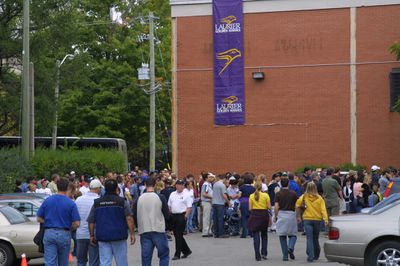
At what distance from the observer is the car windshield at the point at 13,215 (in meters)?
17.7

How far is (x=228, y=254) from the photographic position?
20.3m

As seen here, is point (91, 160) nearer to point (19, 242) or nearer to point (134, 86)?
point (134, 86)

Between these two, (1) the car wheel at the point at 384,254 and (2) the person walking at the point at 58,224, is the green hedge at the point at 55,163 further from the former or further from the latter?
(1) the car wheel at the point at 384,254

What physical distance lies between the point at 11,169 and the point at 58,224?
1545cm

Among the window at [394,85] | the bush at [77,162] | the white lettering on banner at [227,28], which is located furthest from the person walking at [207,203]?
the white lettering on banner at [227,28]

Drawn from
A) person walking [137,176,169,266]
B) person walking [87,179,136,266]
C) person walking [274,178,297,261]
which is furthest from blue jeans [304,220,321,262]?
person walking [87,179,136,266]

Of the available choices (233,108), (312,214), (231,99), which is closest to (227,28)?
(231,99)

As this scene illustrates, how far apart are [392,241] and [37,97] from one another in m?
27.1

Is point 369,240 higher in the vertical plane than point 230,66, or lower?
lower

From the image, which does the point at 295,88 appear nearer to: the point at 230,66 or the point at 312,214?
the point at 230,66

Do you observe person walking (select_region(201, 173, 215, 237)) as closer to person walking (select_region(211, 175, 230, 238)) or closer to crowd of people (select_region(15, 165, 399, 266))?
crowd of people (select_region(15, 165, 399, 266))

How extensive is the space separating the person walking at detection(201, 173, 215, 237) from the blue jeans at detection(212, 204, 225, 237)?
452mm

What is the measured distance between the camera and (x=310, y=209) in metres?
18.3

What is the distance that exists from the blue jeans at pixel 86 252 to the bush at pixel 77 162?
17.1 m
